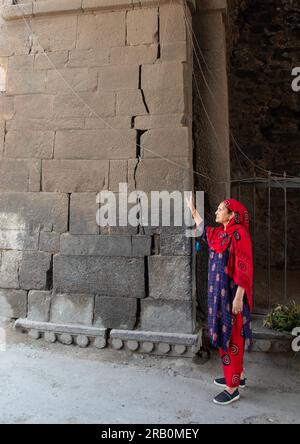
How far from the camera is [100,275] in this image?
4.23 meters

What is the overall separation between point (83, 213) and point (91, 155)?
0.62 metres

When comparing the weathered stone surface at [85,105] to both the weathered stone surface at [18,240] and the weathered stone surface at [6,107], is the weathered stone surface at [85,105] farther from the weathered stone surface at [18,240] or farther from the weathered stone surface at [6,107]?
the weathered stone surface at [18,240]

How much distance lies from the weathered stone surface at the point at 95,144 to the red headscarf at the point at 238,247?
4.51 feet

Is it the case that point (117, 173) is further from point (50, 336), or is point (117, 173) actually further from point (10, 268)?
point (50, 336)

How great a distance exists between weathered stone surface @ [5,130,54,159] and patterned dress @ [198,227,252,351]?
2261 mm

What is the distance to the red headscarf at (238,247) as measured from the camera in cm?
325

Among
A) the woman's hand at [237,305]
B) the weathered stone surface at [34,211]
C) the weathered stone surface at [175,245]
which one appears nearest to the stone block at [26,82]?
the weathered stone surface at [34,211]

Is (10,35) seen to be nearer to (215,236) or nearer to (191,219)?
(191,219)

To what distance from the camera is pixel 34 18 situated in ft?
15.1

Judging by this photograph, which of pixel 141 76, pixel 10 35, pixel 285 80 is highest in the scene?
pixel 285 80

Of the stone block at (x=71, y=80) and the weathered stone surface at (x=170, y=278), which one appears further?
the stone block at (x=71, y=80)
